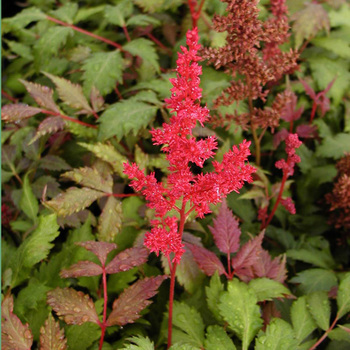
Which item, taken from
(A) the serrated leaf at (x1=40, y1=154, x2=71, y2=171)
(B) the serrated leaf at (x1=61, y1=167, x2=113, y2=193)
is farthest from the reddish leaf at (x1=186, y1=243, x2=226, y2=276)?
(A) the serrated leaf at (x1=40, y1=154, x2=71, y2=171)

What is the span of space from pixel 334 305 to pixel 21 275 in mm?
964

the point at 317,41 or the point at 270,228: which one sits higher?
the point at 317,41

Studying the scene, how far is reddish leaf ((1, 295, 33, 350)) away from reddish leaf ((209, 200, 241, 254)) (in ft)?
1.83

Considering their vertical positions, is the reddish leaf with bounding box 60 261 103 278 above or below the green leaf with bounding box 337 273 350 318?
below

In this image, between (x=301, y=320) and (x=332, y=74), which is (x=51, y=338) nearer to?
(x=301, y=320)

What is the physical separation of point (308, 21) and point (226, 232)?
1045 millimetres

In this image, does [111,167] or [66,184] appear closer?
[111,167]

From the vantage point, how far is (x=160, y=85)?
5.20ft

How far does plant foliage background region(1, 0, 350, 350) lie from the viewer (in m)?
1.13

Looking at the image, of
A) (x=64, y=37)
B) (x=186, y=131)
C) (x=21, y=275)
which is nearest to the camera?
(x=186, y=131)

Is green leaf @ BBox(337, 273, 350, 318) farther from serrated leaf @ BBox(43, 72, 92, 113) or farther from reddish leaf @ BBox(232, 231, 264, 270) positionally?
serrated leaf @ BBox(43, 72, 92, 113)

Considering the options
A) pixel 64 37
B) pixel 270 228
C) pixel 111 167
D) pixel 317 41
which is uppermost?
pixel 317 41

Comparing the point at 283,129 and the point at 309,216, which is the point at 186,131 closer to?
the point at 283,129

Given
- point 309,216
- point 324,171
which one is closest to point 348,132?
point 324,171
